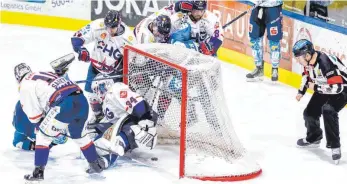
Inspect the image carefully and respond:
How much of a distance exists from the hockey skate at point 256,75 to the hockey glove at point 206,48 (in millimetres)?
1954

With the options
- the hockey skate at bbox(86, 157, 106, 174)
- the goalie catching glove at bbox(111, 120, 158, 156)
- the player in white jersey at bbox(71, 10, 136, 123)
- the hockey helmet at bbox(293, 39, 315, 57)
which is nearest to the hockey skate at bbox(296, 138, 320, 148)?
the hockey helmet at bbox(293, 39, 315, 57)

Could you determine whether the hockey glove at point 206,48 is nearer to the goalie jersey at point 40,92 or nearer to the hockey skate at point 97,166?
the hockey skate at point 97,166

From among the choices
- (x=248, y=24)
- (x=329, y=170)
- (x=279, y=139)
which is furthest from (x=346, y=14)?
(x=329, y=170)

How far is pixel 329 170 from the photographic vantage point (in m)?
6.91

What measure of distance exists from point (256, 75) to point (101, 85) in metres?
A: 2.55

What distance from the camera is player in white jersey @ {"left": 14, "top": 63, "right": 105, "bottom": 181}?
624 centimetres

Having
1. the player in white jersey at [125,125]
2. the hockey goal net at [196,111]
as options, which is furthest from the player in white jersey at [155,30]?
the player in white jersey at [125,125]

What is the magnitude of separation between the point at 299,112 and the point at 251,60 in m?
1.61

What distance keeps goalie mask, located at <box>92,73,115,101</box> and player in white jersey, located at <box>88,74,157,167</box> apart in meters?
0.49

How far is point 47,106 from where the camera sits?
6.31 m

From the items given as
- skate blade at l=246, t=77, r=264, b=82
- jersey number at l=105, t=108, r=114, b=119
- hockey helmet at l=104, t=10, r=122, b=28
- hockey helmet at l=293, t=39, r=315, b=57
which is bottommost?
skate blade at l=246, t=77, r=264, b=82

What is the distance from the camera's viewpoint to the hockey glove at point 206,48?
7684mm

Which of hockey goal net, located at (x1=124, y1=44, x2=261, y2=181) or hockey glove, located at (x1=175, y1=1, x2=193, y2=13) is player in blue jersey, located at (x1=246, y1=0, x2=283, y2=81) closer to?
hockey glove, located at (x1=175, y1=1, x2=193, y2=13)

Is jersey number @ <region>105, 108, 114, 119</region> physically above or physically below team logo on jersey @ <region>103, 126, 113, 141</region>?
above
